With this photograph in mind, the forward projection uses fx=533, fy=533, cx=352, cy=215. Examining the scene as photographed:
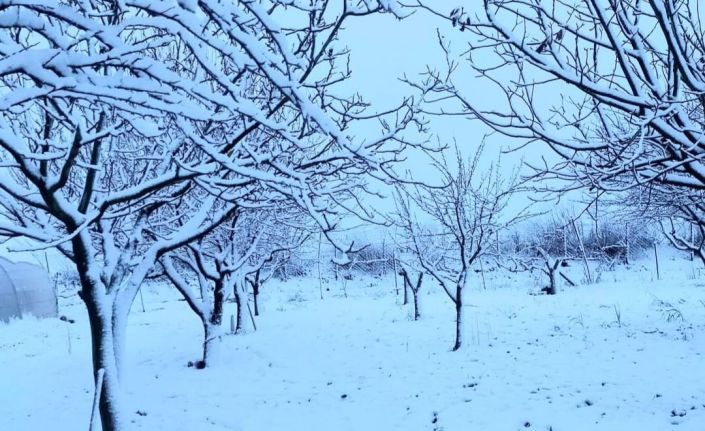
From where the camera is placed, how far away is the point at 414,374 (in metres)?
9.11

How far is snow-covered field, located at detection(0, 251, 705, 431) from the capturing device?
6844 mm

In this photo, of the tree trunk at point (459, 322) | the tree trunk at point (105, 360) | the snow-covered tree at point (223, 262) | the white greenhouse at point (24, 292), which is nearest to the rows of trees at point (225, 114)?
the tree trunk at point (105, 360)

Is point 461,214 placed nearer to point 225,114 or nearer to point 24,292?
point 225,114

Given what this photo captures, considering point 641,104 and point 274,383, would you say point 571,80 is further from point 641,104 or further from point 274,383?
point 274,383

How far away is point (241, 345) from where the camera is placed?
12.9m

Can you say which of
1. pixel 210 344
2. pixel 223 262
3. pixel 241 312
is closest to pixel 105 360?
pixel 210 344

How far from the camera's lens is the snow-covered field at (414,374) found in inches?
269

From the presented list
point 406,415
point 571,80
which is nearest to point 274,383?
point 406,415

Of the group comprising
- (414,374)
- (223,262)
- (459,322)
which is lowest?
(414,374)

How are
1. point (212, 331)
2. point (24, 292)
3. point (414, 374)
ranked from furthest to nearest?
1. point (24, 292)
2. point (212, 331)
3. point (414, 374)

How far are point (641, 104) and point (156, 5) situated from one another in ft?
→ 10.9

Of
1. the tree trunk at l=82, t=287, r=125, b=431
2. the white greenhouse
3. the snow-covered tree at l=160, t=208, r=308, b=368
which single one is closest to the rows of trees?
the tree trunk at l=82, t=287, r=125, b=431

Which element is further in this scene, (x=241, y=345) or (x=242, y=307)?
(x=242, y=307)

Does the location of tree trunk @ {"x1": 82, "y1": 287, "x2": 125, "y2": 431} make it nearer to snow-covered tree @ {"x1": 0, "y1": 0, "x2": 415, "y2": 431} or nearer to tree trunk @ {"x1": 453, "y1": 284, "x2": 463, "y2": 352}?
snow-covered tree @ {"x1": 0, "y1": 0, "x2": 415, "y2": 431}
